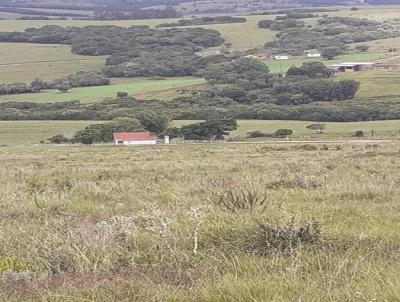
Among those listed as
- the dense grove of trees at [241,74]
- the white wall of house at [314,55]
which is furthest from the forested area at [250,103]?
the white wall of house at [314,55]

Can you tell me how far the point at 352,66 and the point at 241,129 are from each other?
6007 centimetres

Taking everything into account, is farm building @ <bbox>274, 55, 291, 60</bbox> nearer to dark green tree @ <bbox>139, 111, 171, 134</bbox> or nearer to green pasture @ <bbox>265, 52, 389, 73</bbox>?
green pasture @ <bbox>265, 52, 389, 73</bbox>

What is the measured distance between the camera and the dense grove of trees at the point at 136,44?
154 metres

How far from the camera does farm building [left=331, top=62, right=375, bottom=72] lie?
136 m

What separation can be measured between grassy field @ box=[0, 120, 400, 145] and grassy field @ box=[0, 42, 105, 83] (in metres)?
49.9

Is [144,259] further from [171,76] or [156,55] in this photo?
[156,55]

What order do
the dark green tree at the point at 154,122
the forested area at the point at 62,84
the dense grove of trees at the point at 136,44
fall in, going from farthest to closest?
the dense grove of trees at the point at 136,44, the forested area at the point at 62,84, the dark green tree at the point at 154,122

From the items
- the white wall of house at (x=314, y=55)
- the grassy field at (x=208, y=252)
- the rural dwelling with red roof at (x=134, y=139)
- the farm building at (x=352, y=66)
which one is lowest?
the white wall of house at (x=314, y=55)

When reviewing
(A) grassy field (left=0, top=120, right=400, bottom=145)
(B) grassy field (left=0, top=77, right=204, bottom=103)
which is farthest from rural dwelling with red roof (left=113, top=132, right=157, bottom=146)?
(B) grassy field (left=0, top=77, right=204, bottom=103)

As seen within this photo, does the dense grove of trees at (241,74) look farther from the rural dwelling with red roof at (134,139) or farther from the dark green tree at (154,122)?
the rural dwelling with red roof at (134,139)

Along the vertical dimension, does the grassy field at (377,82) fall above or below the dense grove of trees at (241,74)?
above

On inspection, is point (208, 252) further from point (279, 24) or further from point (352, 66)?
point (279, 24)

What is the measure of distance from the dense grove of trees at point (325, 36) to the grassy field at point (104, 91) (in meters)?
36.9

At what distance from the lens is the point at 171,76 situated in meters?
153
